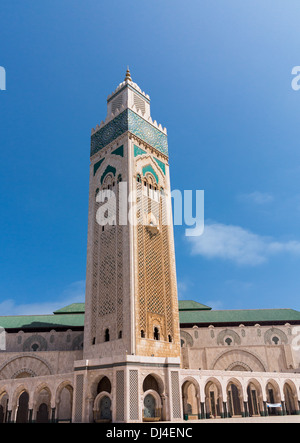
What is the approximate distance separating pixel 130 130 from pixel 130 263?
976 cm

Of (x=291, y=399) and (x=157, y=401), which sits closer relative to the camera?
(x=157, y=401)

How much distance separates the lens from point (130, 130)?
25.4 m

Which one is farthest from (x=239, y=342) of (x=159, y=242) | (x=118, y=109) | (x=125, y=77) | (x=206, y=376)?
(x=125, y=77)

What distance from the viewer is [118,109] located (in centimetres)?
2738

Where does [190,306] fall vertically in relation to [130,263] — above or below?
above

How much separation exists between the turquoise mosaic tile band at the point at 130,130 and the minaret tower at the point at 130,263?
9 cm

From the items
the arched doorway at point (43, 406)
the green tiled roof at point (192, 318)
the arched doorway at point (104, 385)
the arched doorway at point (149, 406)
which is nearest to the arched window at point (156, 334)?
the arched doorway at point (149, 406)

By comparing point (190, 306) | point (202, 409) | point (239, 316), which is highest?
point (190, 306)

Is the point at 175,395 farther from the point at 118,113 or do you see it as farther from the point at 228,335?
the point at 118,113

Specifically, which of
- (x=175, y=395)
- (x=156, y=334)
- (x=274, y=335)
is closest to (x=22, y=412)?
(x=156, y=334)

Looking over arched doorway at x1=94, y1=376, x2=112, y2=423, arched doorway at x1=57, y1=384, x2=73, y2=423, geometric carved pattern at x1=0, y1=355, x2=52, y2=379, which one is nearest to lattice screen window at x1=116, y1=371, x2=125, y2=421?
arched doorway at x1=94, y1=376, x2=112, y2=423

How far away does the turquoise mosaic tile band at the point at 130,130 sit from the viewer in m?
25.9

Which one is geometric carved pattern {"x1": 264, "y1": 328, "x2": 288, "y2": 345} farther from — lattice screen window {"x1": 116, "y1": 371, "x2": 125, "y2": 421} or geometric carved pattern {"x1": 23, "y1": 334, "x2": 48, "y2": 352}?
geometric carved pattern {"x1": 23, "y1": 334, "x2": 48, "y2": 352}

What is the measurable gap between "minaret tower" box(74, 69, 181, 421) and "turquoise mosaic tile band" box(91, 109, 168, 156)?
9cm
